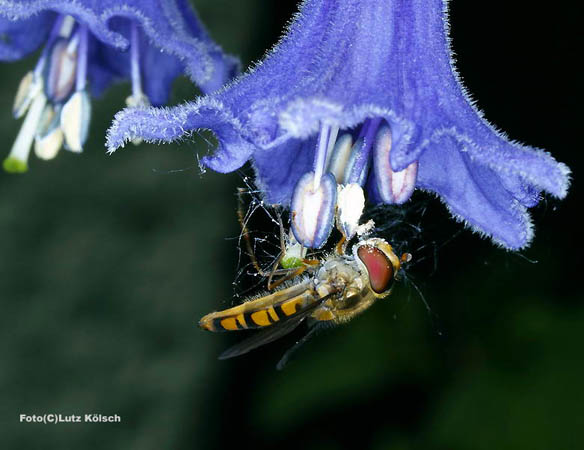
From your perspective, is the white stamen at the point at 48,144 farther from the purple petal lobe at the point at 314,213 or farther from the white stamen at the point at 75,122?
the purple petal lobe at the point at 314,213

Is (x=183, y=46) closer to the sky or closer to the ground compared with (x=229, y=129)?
closer to the sky

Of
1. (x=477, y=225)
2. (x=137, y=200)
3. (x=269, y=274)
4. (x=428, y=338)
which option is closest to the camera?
(x=477, y=225)

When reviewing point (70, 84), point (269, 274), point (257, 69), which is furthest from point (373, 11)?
point (70, 84)

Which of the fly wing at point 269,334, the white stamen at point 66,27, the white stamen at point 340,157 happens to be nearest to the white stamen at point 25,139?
the white stamen at point 66,27

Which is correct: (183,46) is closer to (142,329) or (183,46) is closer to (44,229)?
(44,229)

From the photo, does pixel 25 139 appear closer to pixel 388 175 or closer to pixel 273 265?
pixel 273 265

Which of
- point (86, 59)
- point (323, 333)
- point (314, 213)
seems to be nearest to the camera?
point (314, 213)

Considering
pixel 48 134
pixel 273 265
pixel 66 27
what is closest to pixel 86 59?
pixel 66 27

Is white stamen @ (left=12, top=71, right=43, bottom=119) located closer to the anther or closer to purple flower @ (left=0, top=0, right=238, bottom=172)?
purple flower @ (left=0, top=0, right=238, bottom=172)
